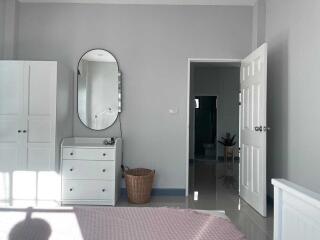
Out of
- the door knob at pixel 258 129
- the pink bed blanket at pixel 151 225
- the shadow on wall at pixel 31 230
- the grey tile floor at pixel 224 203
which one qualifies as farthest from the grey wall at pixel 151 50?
the shadow on wall at pixel 31 230

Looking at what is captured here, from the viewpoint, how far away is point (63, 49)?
4.08m

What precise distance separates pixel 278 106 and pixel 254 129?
404mm

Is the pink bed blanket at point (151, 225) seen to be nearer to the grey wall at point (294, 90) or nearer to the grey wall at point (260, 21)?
the grey wall at point (294, 90)

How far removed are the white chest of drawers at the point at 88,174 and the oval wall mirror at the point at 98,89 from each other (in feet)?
2.08

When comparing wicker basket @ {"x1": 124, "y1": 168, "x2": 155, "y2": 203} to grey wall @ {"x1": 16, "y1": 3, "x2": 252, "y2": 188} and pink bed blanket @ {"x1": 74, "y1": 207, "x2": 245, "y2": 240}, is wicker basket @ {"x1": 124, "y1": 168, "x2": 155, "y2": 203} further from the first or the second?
pink bed blanket @ {"x1": 74, "y1": 207, "x2": 245, "y2": 240}

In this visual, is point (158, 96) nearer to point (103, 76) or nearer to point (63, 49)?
point (103, 76)

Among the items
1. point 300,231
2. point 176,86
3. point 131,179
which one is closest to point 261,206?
point 131,179

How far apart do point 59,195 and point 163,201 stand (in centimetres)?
136

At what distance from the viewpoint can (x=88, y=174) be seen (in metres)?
3.50

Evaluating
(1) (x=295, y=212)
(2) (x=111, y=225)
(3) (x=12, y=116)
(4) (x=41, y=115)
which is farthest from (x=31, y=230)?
(3) (x=12, y=116)

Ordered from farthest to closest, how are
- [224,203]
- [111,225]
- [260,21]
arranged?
[260,21] < [224,203] < [111,225]

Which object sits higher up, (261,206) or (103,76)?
(103,76)

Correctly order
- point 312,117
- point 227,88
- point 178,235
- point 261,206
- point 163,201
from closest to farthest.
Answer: point 178,235, point 312,117, point 261,206, point 163,201, point 227,88

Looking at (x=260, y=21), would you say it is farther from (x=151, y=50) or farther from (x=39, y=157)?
(x=39, y=157)
